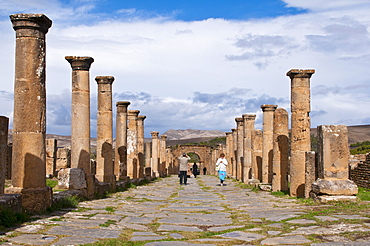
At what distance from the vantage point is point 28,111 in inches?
347

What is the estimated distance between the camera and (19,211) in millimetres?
7766

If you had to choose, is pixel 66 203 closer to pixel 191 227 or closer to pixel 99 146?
pixel 191 227

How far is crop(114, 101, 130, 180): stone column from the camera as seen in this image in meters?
18.9

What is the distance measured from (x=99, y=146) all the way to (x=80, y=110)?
10.4ft

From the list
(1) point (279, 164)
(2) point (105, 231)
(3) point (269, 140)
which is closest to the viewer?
(2) point (105, 231)

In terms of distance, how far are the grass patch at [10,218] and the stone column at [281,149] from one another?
967 centimetres

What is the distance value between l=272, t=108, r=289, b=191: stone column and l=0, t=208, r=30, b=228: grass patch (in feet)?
31.7

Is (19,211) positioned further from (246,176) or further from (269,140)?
(246,176)

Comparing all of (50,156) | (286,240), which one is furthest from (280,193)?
(50,156)

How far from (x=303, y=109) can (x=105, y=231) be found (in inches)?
317

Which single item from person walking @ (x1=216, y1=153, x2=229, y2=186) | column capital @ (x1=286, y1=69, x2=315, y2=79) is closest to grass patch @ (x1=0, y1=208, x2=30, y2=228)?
column capital @ (x1=286, y1=69, x2=315, y2=79)

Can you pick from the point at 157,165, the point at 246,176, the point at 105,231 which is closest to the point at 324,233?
the point at 105,231

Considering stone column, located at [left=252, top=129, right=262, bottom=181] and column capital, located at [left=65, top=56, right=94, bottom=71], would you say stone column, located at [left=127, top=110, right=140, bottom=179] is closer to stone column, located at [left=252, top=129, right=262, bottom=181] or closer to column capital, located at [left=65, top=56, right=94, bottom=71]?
stone column, located at [left=252, top=129, right=262, bottom=181]

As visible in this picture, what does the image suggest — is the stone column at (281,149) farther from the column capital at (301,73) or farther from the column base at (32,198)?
the column base at (32,198)
